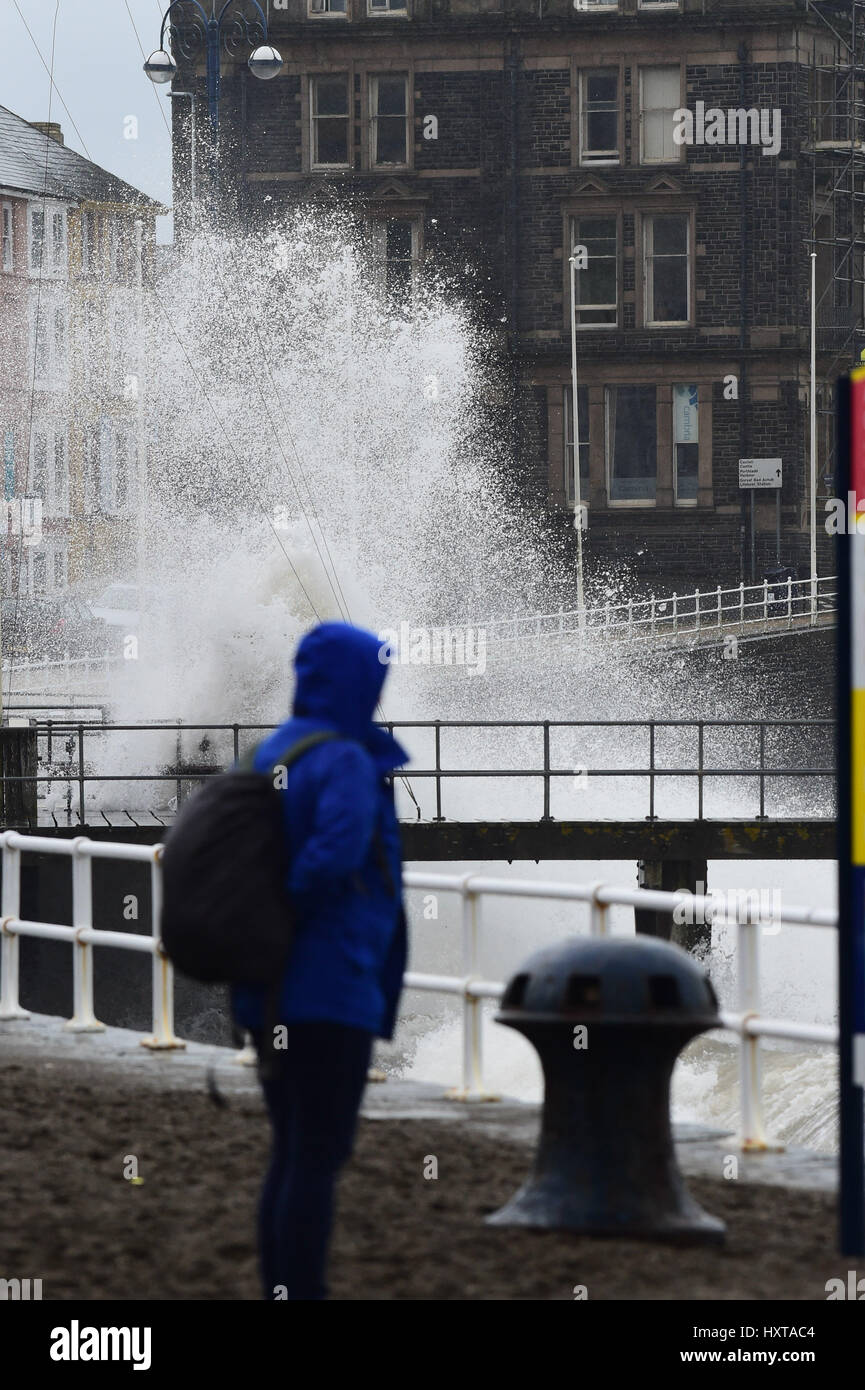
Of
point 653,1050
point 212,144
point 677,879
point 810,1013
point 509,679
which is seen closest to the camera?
point 653,1050

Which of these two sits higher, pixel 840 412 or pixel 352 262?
pixel 352 262

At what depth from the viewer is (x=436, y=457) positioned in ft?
165

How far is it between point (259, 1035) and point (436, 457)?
4502cm

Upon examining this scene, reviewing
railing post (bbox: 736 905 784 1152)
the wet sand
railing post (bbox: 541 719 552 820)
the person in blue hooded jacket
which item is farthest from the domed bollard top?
railing post (bbox: 541 719 552 820)

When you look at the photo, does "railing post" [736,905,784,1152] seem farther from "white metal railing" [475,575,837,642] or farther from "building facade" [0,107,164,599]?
"building facade" [0,107,164,599]

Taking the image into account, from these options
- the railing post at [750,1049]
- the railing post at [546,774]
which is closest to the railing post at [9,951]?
the railing post at [750,1049]

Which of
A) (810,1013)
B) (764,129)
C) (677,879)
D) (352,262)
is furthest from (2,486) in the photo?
(677,879)

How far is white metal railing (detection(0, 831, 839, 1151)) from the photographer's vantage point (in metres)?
7.96

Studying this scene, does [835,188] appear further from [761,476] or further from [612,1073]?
[612,1073]

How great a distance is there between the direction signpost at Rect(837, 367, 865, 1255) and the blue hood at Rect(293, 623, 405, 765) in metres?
1.13

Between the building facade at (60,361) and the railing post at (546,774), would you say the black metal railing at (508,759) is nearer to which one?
the railing post at (546,774)

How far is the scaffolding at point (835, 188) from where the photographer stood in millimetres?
50156

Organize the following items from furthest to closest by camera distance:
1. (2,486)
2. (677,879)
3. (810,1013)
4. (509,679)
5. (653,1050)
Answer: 1. (2,486)
2. (509,679)
3. (810,1013)
4. (677,879)
5. (653,1050)
